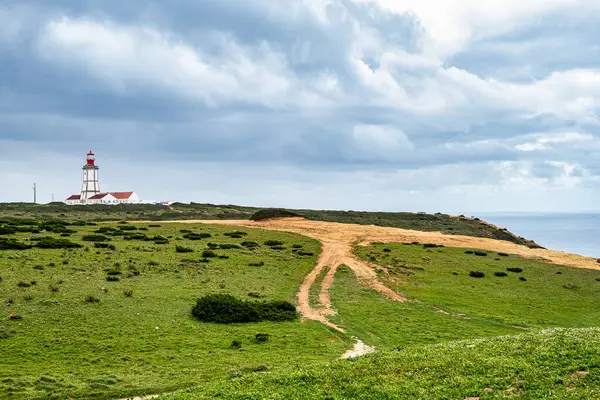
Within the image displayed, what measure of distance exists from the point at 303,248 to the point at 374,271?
46.9ft

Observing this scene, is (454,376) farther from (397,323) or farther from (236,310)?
(236,310)

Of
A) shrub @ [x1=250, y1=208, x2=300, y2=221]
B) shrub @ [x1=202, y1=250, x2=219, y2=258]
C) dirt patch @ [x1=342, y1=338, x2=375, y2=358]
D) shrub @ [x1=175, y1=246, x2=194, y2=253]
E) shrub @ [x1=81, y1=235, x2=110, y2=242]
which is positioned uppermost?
shrub @ [x1=250, y1=208, x2=300, y2=221]

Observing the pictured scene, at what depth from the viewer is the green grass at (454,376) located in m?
15.4

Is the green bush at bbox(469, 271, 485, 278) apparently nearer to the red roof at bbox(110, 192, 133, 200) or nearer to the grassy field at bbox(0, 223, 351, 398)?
the grassy field at bbox(0, 223, 351, 398)

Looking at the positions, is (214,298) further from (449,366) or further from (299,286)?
(449,366)

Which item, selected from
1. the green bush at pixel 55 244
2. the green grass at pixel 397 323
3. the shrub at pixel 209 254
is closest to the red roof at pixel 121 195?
the green bush at pixel 55 244

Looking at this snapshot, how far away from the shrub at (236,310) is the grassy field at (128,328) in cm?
91

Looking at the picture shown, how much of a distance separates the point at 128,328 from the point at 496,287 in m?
34.5

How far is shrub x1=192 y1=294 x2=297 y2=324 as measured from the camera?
32469 mm

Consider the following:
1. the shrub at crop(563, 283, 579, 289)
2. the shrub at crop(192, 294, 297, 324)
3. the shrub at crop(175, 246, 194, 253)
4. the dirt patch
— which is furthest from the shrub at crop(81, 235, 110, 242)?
the shrub at crop(563, 283, 579, 289)

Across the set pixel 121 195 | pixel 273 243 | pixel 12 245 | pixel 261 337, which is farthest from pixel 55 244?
pixel 121 195

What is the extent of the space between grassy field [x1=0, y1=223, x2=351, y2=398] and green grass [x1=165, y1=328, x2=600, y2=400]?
14.7ft

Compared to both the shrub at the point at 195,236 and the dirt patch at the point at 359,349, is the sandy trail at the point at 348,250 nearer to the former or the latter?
the dirt patch at the point at 359,349

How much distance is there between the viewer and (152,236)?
67.3 meters
